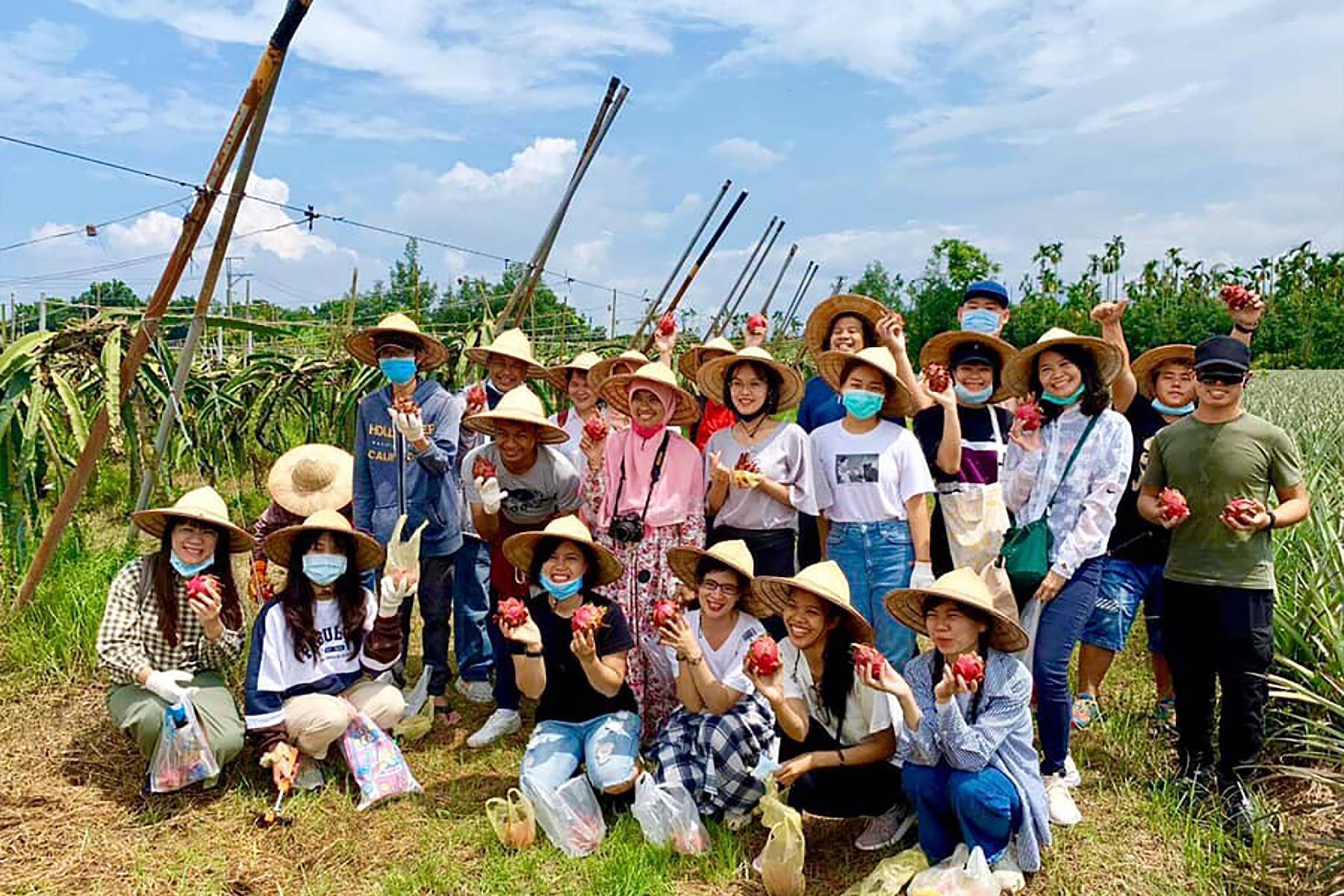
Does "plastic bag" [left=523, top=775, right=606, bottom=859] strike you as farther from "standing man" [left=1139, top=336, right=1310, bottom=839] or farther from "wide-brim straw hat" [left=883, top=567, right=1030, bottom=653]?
"standing man" [left=1139, top=336, right=1310, bottom=839]

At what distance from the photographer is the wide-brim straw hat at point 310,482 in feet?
14.0

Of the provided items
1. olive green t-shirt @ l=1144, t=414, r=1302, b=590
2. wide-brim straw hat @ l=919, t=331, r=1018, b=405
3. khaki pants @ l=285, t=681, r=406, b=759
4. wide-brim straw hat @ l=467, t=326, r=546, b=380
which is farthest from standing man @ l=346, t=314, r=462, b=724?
olive green t-shirt @ l=1144, t=414, r=1302, b=590

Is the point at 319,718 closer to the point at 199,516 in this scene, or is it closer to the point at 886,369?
the point at 199,516

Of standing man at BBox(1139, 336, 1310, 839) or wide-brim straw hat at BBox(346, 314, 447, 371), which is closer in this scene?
standing man at BBox(1139, 336, 1310, 839)

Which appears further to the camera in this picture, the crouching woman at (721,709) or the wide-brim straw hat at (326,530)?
the wide-brim straw hat at (326,530)

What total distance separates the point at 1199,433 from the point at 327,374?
6426 millimetres

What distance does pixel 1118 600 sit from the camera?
387 centimetres

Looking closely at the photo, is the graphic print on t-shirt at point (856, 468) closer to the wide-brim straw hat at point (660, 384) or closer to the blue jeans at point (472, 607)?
the wide-brim straw hat at point (660, 384)

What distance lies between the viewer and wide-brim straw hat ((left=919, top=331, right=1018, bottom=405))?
380 cm

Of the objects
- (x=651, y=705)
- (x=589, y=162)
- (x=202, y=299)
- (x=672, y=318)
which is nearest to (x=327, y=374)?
(x=589, y=162)

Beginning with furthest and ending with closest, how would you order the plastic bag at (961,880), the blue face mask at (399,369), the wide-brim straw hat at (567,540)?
the blue face mask at (399,369)
the wide-brim straw hat at (567,540)
the plastic bag at (961,880)

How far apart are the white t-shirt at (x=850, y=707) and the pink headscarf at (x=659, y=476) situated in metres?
0.86

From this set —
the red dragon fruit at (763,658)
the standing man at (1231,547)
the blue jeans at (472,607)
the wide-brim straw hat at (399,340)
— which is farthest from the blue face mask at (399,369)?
the standing man at (1231,547)

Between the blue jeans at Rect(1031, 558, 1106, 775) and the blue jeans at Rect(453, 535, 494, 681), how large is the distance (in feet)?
7.96
